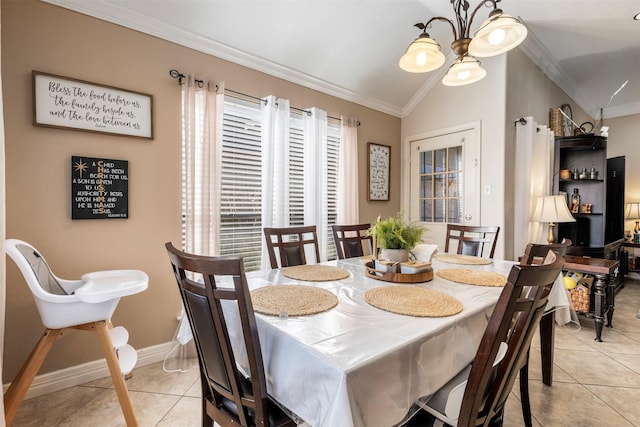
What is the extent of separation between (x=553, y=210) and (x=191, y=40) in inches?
152

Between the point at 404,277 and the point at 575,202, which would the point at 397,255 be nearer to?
Answer: the point at 404,277

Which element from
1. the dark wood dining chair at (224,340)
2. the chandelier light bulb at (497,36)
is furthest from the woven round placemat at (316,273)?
the chandelier light bulb at (497,36)

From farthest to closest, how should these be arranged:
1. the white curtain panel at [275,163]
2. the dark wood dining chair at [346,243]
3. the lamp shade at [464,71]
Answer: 1. the white curtain panel at [275,163]
2. the dark wood dining chair at [346,243]
3. the lamp shade at [464,71]

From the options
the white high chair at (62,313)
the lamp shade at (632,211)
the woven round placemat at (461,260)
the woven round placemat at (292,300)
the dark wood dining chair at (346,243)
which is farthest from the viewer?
the lamp shade at (632,211)

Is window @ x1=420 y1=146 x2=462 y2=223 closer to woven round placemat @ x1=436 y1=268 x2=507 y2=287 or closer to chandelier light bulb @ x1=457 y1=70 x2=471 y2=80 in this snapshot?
chandelier light bulb @ x1=457 y1=70 x2=471 y2=80

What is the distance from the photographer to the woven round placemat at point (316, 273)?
5.49ft

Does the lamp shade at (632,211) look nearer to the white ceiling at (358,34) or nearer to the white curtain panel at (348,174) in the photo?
the white ceiling at (358,34)

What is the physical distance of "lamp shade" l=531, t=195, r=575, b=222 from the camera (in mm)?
Result: 3188

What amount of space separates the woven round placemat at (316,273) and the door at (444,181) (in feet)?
7.03

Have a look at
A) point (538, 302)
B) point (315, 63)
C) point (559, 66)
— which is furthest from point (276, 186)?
point (559, 66)

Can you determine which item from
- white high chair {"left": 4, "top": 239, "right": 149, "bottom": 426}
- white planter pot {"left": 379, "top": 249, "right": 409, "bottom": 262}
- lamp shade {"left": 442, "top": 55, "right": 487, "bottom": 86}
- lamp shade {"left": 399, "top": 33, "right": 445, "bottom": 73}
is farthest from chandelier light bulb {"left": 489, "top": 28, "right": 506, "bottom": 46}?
white high chair {"left": 4, "top": 239, "right": 149, "bottom": 426}

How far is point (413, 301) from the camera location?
1273 millimetres

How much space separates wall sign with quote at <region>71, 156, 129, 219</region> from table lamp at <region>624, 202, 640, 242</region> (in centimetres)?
689

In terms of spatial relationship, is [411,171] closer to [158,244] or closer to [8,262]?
[158,244]
